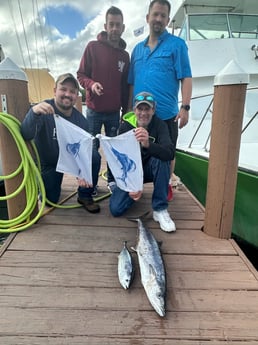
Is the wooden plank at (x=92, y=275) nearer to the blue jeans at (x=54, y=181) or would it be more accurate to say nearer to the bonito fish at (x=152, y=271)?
the bonito fish at (x=152, y=271)

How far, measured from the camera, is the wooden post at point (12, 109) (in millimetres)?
2070

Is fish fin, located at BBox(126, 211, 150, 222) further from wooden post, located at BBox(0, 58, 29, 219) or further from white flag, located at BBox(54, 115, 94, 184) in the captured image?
wooden post, located at BBox(0, 58, 29, 219)

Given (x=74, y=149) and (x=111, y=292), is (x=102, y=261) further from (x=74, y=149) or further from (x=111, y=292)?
(x=74, y=149)

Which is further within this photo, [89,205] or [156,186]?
[89,205]

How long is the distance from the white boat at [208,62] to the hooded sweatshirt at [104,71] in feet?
4.22

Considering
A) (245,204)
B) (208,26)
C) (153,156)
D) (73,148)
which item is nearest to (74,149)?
(73,148)

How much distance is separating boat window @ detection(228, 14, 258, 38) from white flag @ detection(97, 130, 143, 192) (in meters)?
4.48

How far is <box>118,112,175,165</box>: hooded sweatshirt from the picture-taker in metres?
2.33

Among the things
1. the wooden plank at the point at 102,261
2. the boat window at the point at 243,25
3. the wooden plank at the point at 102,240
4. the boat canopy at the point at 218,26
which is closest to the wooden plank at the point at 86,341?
the wooden plank at the point at 102,261

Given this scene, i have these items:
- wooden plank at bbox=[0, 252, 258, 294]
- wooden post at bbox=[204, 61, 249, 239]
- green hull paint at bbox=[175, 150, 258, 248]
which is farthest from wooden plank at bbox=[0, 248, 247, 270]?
green hull paint at bbox=[175, 150, 258, 248]

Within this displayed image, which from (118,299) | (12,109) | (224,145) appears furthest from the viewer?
(12,109)

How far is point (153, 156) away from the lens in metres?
2.39

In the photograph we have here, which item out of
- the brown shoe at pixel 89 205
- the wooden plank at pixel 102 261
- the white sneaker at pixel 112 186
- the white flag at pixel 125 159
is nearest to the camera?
Answer: the wooden plank at pixel 102 261

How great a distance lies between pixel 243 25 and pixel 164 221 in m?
4.96
